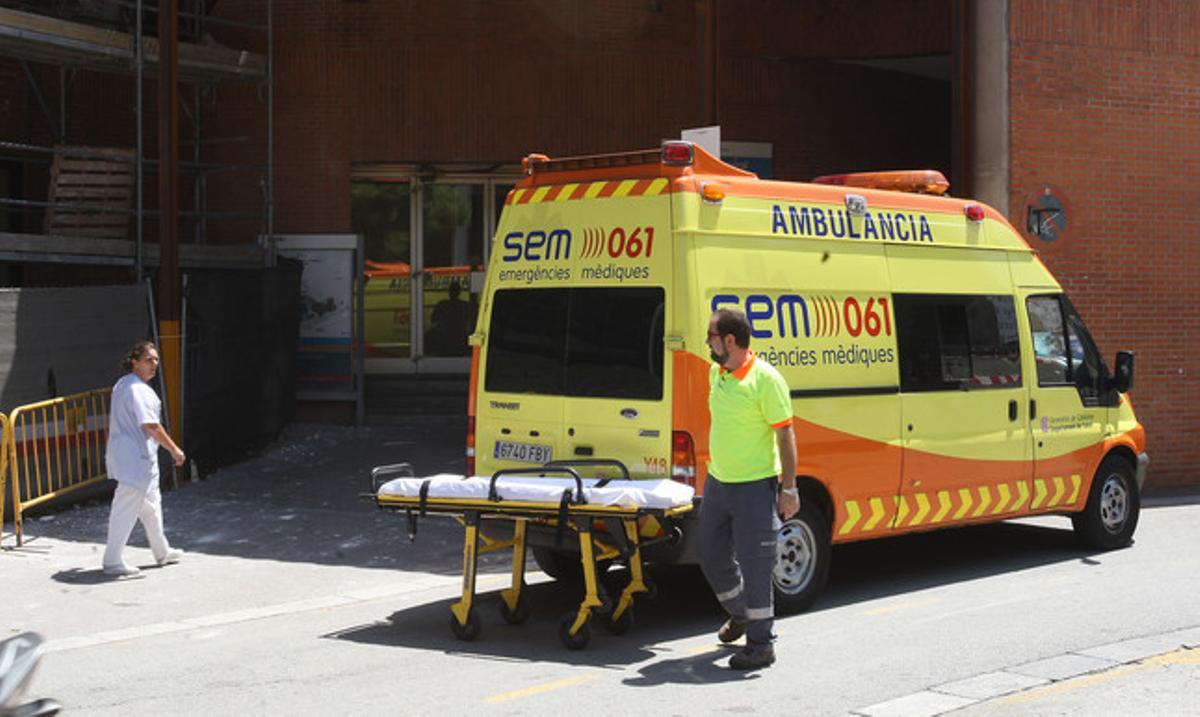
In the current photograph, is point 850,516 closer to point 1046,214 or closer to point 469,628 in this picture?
point 469,628

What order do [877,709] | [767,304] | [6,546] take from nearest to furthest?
1. [877,709]
2. [767,304]
3. [6,546]

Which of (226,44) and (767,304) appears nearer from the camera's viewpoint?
(767,304)

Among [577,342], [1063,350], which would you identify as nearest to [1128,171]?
[1063,350]

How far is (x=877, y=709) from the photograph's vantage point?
698 centimetres

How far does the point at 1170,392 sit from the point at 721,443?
10.2 metres

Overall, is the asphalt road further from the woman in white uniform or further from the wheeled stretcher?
the woman in white uniform

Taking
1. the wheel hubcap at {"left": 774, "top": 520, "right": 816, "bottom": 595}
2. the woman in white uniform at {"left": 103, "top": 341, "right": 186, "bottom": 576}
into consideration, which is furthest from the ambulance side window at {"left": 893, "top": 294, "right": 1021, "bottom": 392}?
the woman in white uniform at {"left": 103, "top": 341, "right": 186, "bottom": 576}

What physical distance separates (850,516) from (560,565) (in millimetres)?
2055

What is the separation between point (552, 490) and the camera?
8.30 m

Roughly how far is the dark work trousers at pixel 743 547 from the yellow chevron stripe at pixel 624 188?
2.00 meters

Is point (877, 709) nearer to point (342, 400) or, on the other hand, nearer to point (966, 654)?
Result: point (966, 654)

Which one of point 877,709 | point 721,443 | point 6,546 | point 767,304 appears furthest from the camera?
point 6,546

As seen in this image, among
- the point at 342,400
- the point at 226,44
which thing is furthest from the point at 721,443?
the point at 226,44

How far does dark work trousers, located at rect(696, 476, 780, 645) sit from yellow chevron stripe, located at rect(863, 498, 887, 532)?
1894 millimetres
